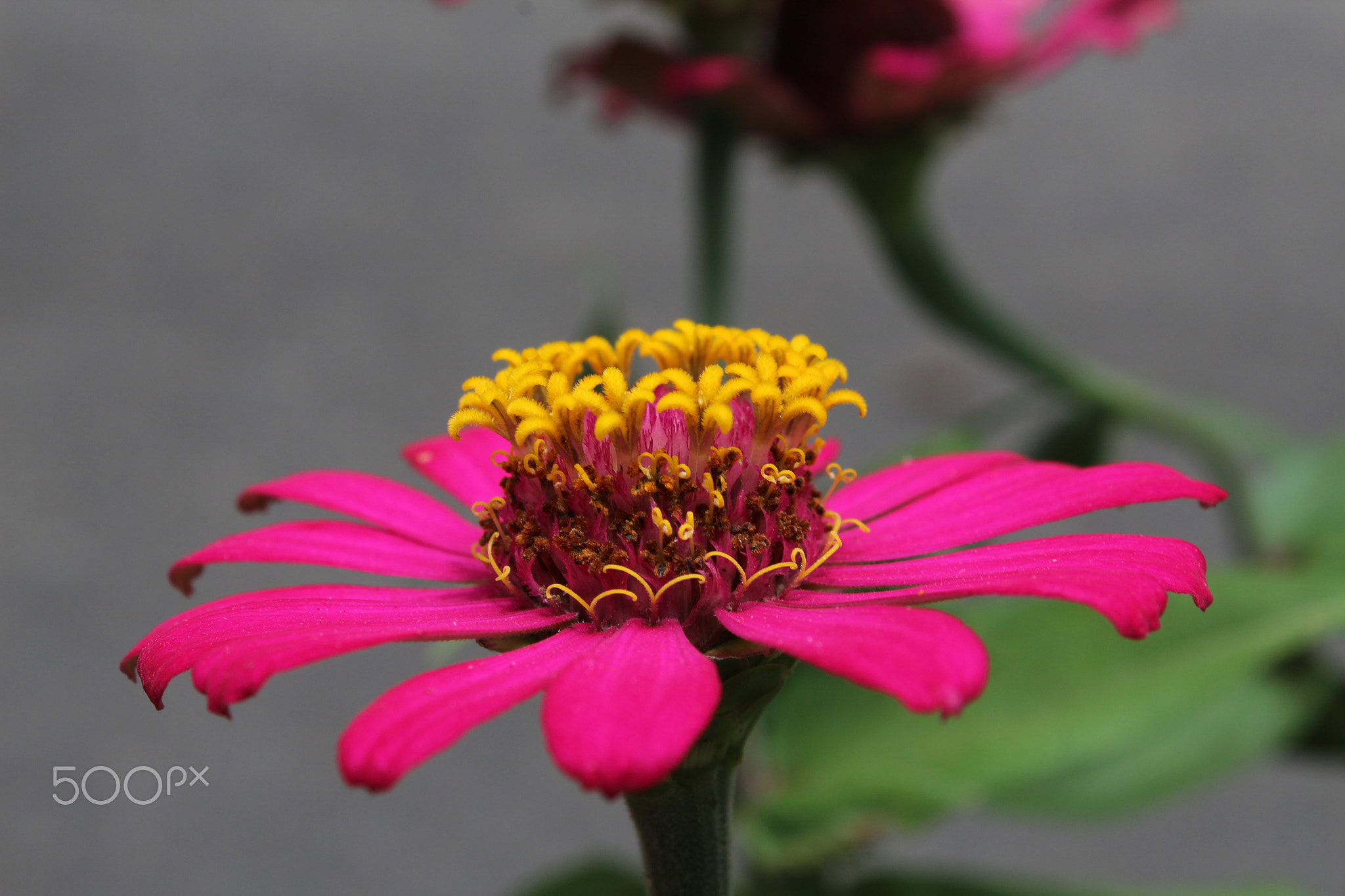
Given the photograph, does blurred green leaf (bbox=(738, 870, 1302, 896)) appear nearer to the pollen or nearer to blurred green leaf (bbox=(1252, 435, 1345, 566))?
blurred green leaf (bbox=(1252, 435, 1345, 566))

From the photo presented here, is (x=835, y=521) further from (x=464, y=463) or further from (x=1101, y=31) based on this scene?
(x=1101, y=31)

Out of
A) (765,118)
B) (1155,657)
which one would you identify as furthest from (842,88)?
(1155,657)

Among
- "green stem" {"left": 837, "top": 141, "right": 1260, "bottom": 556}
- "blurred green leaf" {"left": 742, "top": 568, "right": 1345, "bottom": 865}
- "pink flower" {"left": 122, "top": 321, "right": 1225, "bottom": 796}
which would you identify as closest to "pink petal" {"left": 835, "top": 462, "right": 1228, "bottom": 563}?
"pink flower" {"left": 122, "top": 321, "right": 1225, "bottom": 796}

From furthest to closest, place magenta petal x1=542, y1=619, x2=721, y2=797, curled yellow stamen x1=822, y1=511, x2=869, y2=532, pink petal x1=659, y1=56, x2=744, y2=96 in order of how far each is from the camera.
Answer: pink petal x1=659, y1=56, x2=744, y2=96 < curled yellow stamen x1=822, y1=511, x2=869, y2=532 < magenta petal x1=542, y1=619, x2=721, y2=797

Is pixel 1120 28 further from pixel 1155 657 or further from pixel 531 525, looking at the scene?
pixel 531 525

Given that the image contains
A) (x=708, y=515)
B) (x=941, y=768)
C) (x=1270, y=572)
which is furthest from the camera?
(x=1270, y=572)

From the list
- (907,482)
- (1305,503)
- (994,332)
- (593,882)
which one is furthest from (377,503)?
(1305,503)

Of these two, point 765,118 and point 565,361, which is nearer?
point 565,361

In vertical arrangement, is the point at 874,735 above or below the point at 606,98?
below
